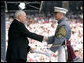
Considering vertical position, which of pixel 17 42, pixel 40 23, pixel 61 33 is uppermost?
pixel 61 33

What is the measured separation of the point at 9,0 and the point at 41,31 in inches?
677

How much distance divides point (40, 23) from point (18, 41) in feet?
94.3

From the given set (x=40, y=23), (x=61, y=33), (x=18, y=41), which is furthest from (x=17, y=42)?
(x=40, y=23)

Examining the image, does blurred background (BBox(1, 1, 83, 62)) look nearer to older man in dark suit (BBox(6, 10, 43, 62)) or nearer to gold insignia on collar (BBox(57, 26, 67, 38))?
gold insignia on collar (BBox(57, 26, 67, 38))

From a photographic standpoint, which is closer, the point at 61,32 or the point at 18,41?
the point at 18,41

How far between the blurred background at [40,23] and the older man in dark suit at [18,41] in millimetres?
817

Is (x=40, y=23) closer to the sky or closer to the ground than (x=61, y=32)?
closer to the ground

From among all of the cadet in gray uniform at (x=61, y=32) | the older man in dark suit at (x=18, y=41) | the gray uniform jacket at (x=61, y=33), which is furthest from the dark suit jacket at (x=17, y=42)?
the gray uniform jacket at (x=61, y=33)

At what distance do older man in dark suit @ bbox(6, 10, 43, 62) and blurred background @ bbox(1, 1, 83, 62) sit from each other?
2.68 ft

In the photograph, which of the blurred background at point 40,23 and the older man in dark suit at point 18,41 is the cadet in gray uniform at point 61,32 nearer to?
the blurred background at point 40,23

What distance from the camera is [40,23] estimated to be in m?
35.2

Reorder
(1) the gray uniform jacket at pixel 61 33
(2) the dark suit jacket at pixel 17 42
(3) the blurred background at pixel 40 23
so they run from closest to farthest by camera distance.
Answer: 1. (2) the dark suit jacket at pixel 17 42
2. (1) the gray uniform jacket at pixel 61 33
3. (3) the blurred background at pixel 40 23

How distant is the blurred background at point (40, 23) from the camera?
1346cm

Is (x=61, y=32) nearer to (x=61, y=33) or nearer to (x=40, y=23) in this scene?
(x=61, y=33)
